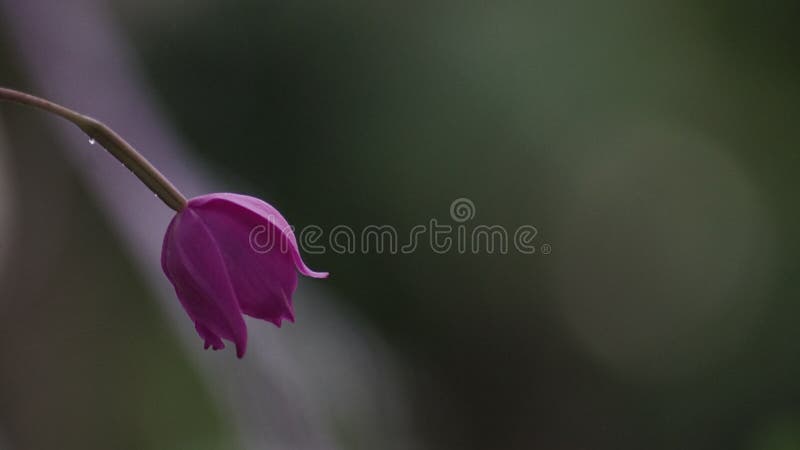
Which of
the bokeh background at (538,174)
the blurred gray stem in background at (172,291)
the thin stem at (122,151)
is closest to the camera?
the thin stem at (122,151)

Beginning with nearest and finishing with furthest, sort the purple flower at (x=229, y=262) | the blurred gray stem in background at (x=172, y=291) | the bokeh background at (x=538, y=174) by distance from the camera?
the purple flower at (x=229, y=262), the blurred gray stem in background at (x=172, y=291), the bokeh background at (x=538, y=174)

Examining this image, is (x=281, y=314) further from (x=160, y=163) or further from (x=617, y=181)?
(x=617, y=181)

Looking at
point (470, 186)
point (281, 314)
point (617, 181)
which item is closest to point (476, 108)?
point (470, 186)

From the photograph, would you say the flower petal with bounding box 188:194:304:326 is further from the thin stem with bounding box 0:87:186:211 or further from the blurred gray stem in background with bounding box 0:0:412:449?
the blurred gray stem in background with bounding box 0:0:412:449

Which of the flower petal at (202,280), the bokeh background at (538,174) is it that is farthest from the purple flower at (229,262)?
the bokeh background at (538,174)

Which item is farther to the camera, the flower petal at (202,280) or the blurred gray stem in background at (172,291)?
the blurred gray stem in background at (172,291)

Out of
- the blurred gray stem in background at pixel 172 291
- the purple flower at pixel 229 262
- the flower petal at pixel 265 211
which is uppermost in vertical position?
the flower petal at pixel 265 211

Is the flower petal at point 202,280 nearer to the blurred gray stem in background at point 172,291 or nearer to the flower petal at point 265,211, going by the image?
the flower petal at point 265,211
